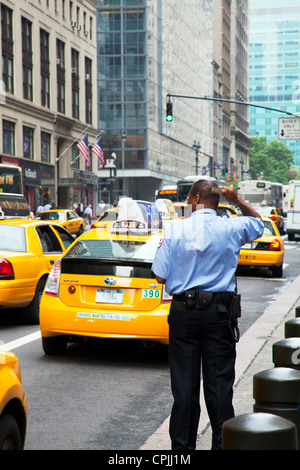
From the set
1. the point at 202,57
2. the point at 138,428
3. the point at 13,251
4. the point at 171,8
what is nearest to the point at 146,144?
the point at 171,8

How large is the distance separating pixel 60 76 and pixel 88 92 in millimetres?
7798

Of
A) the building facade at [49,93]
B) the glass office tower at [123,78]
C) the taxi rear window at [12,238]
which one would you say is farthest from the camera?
the glass office tower at [123,78]

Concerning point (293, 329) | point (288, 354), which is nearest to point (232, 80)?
point (293, 329)

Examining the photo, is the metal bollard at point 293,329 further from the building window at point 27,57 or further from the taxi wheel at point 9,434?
the building window at point 27,57

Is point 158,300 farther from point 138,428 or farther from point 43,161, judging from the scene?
point 43,161

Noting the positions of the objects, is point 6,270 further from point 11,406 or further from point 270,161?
point 270,161

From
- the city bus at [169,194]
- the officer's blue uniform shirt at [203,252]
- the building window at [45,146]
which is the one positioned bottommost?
the officer's blue uniform shirt at [203,252]

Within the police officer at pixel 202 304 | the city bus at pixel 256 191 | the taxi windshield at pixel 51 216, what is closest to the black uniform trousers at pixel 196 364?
the police officer at pixel 202 304

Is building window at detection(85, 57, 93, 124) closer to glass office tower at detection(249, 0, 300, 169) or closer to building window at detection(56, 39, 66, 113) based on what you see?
building window at detection(56, 39, 66, 113)

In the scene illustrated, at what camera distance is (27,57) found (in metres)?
50.2

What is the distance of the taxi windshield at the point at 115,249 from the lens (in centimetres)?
811

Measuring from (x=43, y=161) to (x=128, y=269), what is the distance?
47629mm

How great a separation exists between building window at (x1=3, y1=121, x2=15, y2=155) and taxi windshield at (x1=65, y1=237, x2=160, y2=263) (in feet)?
133

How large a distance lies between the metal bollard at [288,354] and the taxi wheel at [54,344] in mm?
3627
